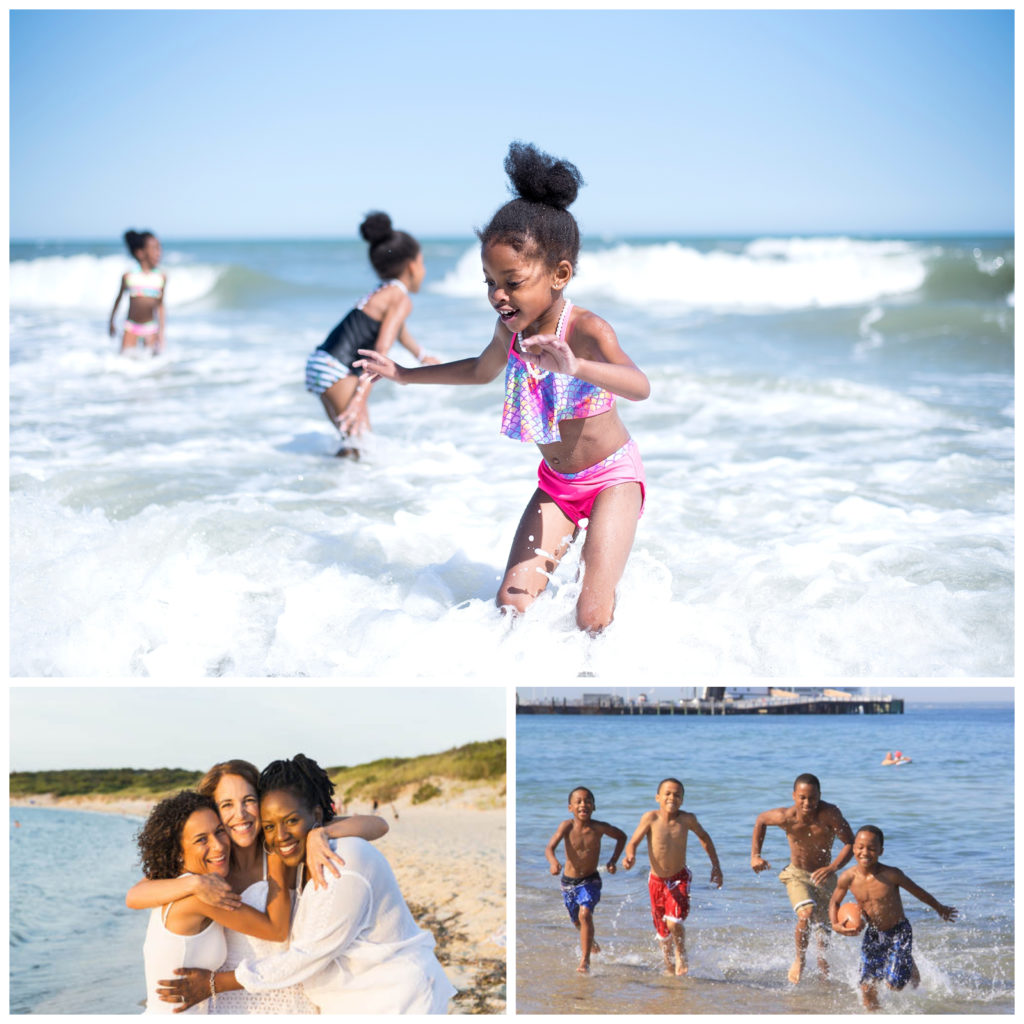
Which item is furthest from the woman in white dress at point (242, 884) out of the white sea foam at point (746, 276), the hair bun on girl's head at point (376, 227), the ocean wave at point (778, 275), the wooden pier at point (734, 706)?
the white sea foam at point (746, 276)

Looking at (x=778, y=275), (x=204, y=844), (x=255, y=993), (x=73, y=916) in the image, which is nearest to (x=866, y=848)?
(x=255, y=993)

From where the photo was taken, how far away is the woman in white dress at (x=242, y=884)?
9.43ft

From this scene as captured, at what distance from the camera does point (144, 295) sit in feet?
31.4

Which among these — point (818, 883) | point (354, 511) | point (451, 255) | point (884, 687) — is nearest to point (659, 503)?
point (354, 511)

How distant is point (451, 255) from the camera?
29.8 metres

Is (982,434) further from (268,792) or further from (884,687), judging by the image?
(268,792)

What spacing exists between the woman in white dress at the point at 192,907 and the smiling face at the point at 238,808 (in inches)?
0.9

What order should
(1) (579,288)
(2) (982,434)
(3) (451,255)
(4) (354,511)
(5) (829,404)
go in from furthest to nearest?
1. (3) (451,255)
2. (1) (579,288)
3. (5) (829,404)
4. (2) (982,434)
5. (4) (354,511)

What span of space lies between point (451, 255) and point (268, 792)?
2808 cm

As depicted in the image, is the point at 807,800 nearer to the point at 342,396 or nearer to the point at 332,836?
the point at 332,836

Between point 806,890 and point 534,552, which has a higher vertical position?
point 534,552

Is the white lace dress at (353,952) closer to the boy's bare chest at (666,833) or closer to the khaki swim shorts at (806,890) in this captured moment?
the boy's bare chest at (666,833)

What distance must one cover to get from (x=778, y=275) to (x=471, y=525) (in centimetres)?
1753

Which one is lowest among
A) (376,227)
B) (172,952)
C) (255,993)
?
(255,993)
